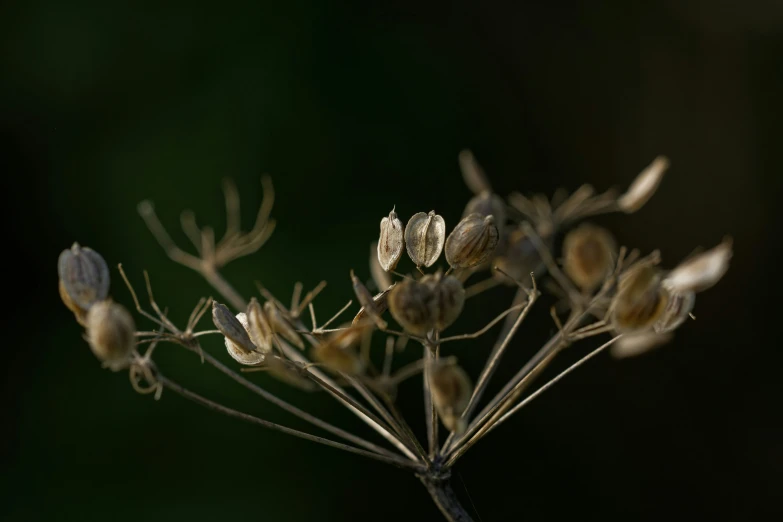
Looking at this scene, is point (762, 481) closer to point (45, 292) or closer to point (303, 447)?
point (303, 447)

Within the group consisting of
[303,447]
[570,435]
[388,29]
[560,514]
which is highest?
[388,29]

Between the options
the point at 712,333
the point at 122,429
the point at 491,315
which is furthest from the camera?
the point at 712,333

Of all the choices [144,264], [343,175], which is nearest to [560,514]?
[343,175]

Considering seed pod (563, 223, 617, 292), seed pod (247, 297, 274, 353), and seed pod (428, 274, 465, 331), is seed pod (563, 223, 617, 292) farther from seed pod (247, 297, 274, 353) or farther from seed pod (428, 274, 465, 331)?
seed pod (247, 297, 274, 353)

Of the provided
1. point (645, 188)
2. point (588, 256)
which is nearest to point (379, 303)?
point (588, 256)

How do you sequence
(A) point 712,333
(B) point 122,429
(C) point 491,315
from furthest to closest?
(A) point 712,333
(C) point 491,315
(B) point 122,429

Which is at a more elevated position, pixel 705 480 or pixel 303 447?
pixel 303 447
